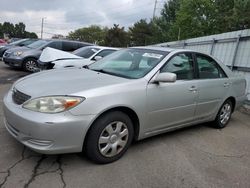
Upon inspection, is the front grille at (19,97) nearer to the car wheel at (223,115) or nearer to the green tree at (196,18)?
the car wheel at (223,115)

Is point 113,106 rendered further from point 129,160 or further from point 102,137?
point 129,160

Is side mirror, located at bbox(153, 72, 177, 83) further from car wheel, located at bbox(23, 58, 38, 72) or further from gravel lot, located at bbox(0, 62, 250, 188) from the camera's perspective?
car wheel, located at bbox(23, 58, 38, 72)

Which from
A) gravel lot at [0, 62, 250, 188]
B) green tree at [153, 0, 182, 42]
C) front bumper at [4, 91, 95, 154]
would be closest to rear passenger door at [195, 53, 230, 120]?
gravel lot at [0, 62, 250, 188]

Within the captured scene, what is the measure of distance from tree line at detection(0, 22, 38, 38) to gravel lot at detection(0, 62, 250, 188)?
87.7m

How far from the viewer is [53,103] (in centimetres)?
317

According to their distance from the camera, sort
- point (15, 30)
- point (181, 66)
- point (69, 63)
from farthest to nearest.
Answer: point (15, 30)
point (69, 63)
point (181, 66)

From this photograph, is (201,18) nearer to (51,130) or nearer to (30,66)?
(30,66)

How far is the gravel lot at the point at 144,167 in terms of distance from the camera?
10.3 feet

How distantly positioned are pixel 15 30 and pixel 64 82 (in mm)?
94523

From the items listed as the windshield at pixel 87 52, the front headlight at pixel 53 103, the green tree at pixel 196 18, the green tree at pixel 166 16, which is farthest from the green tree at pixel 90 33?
the front headlight at pixel 53 103

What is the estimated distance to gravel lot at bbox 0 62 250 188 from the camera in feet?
10.3

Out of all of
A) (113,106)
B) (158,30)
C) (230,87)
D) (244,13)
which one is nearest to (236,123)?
(230,87)

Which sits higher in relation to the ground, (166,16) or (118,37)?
(166,16)

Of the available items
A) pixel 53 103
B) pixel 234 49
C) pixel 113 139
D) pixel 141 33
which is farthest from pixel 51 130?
pixel 141 33
